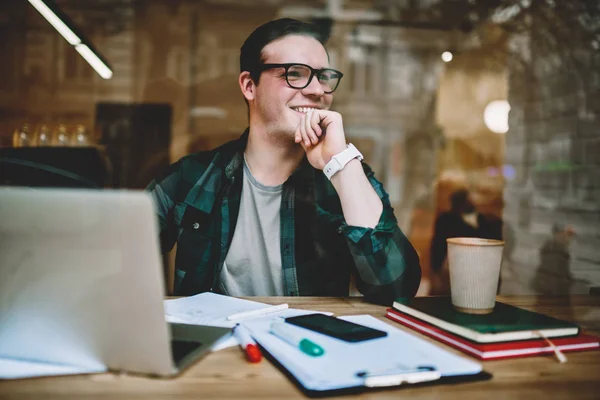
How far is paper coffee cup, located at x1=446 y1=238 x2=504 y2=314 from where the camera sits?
821 millimetres

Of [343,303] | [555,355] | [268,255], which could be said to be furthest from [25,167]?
[555,355]

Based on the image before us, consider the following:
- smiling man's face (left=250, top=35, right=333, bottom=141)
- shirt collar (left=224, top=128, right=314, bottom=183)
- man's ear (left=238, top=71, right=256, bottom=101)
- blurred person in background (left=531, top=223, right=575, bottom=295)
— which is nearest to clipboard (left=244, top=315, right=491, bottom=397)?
shirt collar (left=224, top=128, right=314, bottom=183)

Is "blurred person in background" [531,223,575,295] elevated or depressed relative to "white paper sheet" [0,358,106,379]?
depressed

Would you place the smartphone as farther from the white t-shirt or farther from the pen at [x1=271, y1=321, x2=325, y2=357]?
the white t-shirt

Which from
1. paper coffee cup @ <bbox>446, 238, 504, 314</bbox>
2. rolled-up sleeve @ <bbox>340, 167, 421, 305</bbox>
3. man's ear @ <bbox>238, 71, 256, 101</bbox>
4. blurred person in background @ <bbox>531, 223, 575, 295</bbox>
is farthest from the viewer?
blurred person in background @ <bbox>531, 223, 575, 295</bbox>

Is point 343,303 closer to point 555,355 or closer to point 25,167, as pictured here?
point 555,355

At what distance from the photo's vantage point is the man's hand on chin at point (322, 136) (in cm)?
133

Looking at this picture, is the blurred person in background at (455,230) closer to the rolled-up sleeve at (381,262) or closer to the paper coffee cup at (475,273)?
the rolled-up sleeve at (381,262)

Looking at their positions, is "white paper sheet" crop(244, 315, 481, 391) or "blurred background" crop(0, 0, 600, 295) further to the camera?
"blurred background" crop(0, 0, 600, 295)

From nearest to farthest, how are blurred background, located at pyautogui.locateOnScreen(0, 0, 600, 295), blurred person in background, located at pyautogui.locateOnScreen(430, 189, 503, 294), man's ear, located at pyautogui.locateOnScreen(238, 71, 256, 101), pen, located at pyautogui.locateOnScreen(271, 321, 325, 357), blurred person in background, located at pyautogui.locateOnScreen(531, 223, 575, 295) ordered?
pen, located at pyautogui.locateOnScreen(271, 321, 325, 357) → man's ear, located at pyautogui.locateOnScreen(238, 71, 256, 101) → blurred person in background, located at pyautogui.locateOnScreen(531, 223, 575, 295) → blurred background, located at pyautogui.locateOnScreen(0, 0, 600, 295) → blurred person in background, located at pyautogui.locateOnScreen(430, 189, 503, 294)

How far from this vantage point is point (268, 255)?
153 cm

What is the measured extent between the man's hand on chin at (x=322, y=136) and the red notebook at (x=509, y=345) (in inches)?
25.2

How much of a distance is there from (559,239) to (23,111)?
407 cm

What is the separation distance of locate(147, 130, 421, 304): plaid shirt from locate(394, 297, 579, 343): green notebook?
0.59 metres
